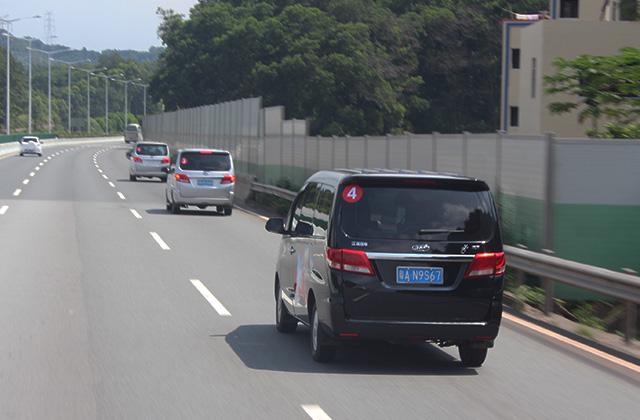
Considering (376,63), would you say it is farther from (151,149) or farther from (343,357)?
(343,357)

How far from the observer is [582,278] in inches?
457

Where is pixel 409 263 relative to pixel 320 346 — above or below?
above

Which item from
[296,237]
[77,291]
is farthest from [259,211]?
[296,237]

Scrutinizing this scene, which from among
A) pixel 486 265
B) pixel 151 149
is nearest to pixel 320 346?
pixel 486 265

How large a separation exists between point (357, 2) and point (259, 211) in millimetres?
57096

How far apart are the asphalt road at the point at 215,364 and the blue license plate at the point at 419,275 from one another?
2.49 feet

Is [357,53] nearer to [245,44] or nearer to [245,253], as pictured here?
[245,44]

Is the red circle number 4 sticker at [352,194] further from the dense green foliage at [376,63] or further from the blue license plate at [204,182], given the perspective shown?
the dense green foliage at [376,63]

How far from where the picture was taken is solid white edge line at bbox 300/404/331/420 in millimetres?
7473

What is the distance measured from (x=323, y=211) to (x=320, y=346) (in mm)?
1163

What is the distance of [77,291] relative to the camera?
14.0 m

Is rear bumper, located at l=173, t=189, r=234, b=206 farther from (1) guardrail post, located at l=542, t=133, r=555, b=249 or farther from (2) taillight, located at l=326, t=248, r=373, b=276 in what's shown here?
(2) taillight, located at l=326, t=248, r=373, b=276

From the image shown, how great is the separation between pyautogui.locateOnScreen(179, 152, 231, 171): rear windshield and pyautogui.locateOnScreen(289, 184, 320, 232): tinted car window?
60.0 feet

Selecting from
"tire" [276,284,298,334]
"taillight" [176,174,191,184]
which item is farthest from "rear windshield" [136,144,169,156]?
"tire" [276,284,298,334]
